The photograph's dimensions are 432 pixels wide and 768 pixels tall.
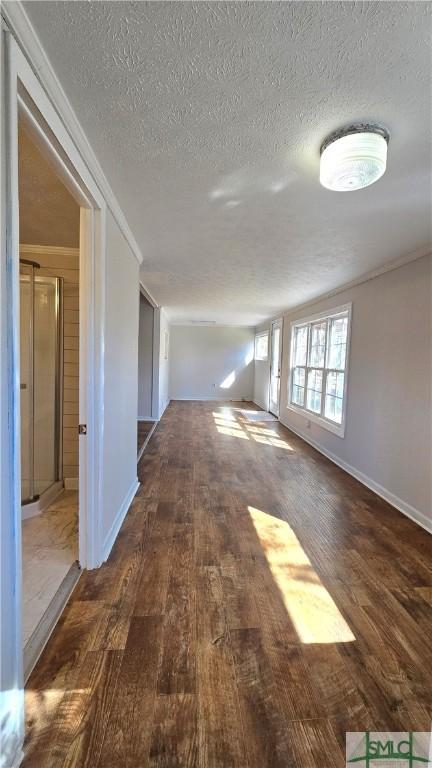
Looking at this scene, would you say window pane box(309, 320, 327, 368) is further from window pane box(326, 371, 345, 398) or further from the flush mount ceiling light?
the flush mount ceiling light

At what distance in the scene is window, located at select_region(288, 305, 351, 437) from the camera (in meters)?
4.05

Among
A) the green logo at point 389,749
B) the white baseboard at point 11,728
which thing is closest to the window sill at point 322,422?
the green logo at point 389,749

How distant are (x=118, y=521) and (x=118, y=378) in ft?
3.41

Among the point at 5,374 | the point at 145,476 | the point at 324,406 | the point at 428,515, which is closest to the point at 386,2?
the point at 5,374

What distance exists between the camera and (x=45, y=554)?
197cm

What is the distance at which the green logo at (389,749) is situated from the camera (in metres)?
1.04

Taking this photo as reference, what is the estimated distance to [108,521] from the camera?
2078 mm

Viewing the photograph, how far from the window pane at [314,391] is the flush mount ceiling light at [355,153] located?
3.59 meters

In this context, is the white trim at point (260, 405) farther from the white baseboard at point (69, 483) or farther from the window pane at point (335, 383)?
the white baseboard at point (69, 483)

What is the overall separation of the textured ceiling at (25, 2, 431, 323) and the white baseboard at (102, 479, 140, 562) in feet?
6.89

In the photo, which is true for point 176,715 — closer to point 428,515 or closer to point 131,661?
point 131,661

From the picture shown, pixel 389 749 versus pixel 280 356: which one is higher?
pixel 280 356

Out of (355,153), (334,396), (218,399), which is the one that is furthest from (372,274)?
(218,399)

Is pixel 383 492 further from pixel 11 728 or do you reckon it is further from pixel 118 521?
pixel 11 728
